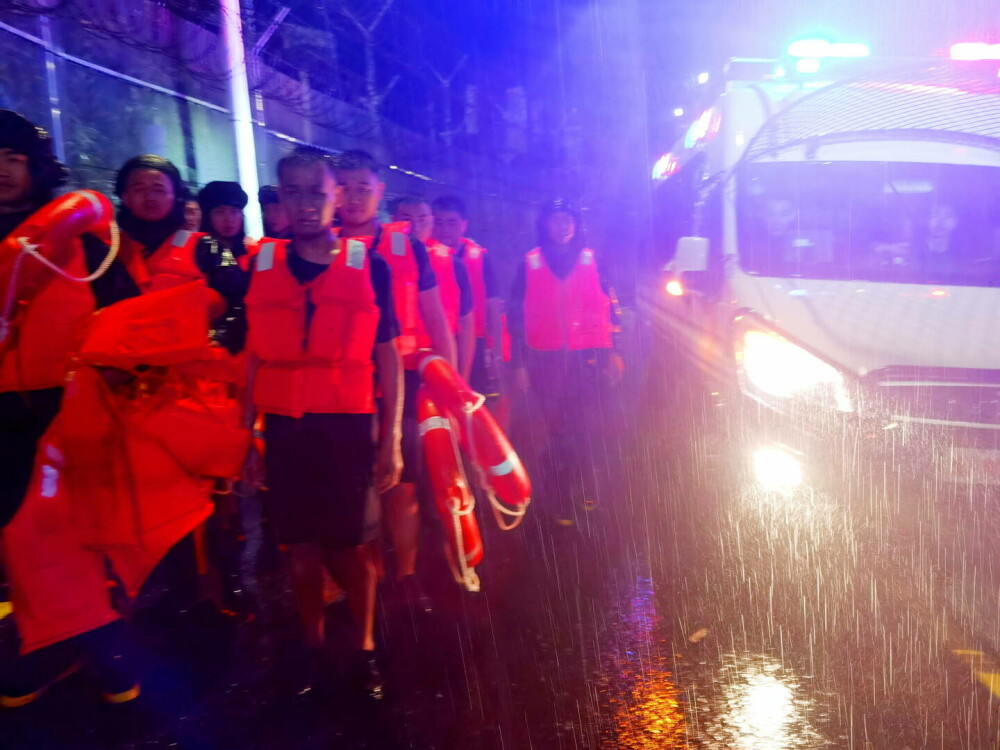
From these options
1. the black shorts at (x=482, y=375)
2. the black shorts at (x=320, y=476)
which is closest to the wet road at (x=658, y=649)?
the black shorts at (x=320, y=476)

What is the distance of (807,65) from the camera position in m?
5.49

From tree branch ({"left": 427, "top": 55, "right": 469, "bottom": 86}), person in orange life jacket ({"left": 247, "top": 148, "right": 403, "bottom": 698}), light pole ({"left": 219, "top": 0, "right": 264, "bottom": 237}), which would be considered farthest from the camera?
tree branch ({"left": 427, "top": 55, "right": 469, "bottom": 86})

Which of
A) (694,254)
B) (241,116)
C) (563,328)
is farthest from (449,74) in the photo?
(694,254)

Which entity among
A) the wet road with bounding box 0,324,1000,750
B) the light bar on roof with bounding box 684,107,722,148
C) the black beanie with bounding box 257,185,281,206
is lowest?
the wet road with bounding box 0,324,1000,750

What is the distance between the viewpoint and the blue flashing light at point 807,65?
5.48m

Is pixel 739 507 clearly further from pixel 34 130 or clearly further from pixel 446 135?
pixel 446 135

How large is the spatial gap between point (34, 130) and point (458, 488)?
81.9 inches

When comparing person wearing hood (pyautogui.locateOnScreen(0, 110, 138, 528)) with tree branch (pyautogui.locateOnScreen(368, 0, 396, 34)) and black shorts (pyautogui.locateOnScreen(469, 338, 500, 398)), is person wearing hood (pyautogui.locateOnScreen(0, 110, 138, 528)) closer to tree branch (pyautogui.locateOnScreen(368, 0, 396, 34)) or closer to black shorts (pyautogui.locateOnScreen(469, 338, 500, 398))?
black shorts (pyautogui.locateOnScreen(469, 338, 500, 398))

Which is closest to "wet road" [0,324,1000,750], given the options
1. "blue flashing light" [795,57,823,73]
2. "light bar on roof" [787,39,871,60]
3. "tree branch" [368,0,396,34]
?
"blue flashing light" [795,57,823,73]

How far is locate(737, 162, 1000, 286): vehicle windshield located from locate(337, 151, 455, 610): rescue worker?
2.12 m

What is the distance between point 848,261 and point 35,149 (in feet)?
13.7

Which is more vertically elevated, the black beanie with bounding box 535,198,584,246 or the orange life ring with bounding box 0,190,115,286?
the black beanie with bounding box 535,198,584,246

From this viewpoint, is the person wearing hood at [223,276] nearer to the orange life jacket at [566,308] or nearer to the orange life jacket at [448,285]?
the orange life jacket at [448,285]

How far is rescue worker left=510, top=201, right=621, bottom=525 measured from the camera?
629 centimetres
